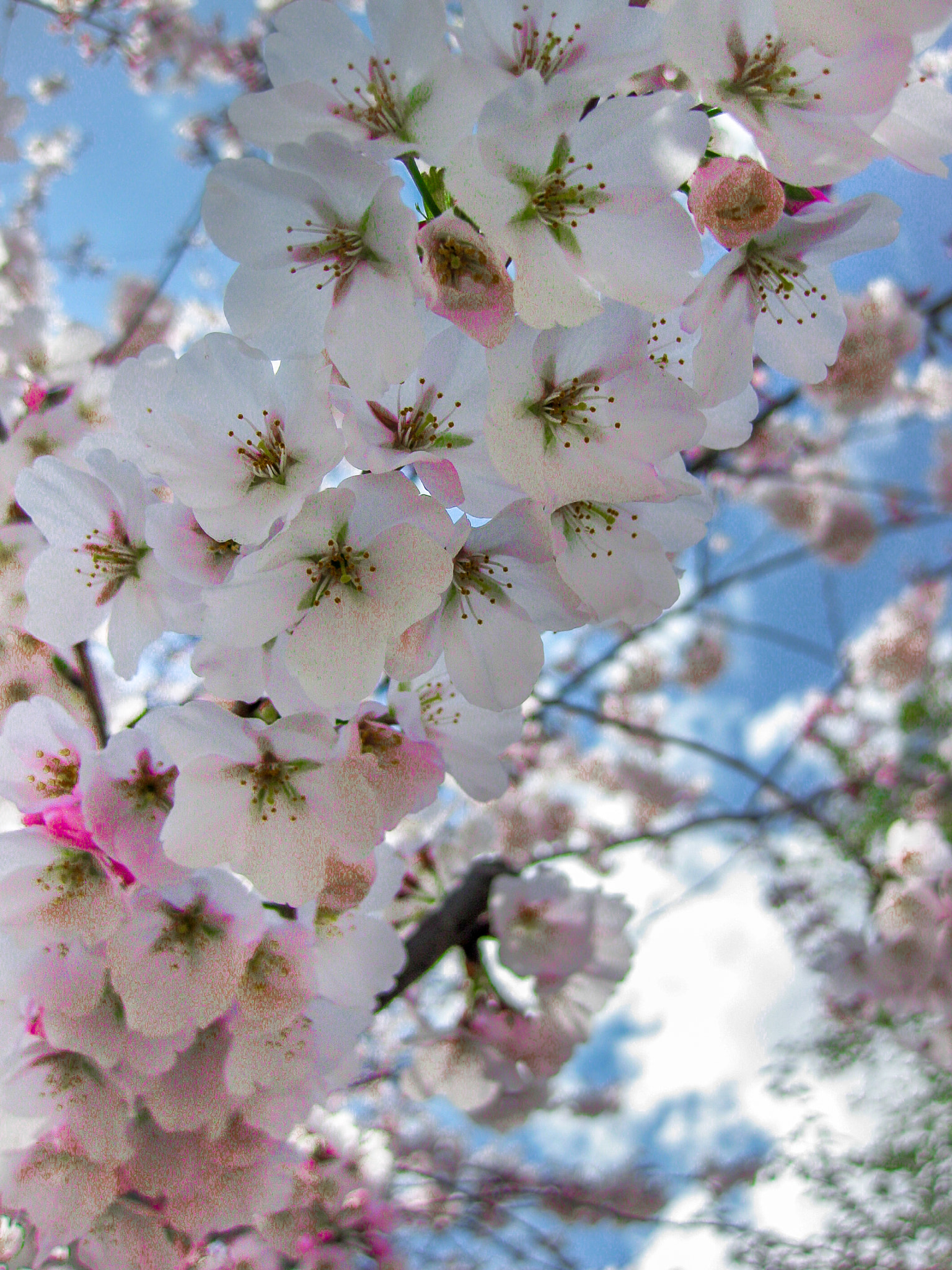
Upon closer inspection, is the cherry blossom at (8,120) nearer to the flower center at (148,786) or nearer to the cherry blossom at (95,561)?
the cherry blossom at (95,561)

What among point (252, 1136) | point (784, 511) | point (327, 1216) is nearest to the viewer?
point (252, 1136)

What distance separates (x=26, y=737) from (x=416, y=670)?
0.49m

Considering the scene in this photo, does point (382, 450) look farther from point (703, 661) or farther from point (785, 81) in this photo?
point (703, 661)

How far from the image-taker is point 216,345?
2.64 ft

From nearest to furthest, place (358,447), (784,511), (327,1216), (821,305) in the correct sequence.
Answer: (358,447) → (821,305) → (327,1216) → (784,511)

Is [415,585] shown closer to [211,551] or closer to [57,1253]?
[211,551]

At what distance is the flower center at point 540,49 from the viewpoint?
771 mm

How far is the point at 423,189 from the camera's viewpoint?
76 cm

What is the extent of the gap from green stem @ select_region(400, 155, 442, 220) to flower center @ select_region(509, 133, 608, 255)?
0.28 feet

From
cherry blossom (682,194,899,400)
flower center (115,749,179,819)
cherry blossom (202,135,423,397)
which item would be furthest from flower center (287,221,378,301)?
flower center (115,749,179,819)

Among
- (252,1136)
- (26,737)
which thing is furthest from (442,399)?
(252,1136)

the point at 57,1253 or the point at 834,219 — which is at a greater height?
the point at 834,219

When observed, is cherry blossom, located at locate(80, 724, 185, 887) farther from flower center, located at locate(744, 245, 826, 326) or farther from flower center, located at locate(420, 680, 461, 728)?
flower center, located at locate(744, 245, 826, 326)

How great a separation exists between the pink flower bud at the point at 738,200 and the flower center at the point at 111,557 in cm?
71
